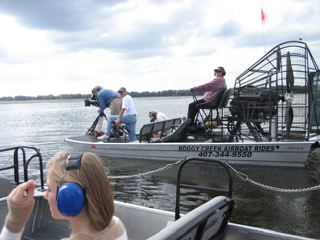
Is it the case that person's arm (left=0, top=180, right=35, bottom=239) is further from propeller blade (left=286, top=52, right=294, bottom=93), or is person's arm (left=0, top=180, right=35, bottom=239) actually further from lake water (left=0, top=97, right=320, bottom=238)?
propeller blade (left=286, top=52, right=294, bottom=93)

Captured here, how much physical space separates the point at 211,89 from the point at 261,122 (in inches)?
69.5

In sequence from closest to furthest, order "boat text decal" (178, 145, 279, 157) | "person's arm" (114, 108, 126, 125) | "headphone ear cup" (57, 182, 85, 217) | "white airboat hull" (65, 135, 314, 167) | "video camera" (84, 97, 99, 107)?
"headphone ear cup" (57, 182, 85, 217) → "white airboat hull" (65, 135, 314, 167) → "boat text decal" (178, 145, 279, 157) → "person's arm" (114, 108, 126, 125) → "video camera" (84, 97, 99, 107)

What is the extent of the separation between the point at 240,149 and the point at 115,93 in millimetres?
5882

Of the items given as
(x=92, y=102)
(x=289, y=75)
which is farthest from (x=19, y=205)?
(x=92, y=102)

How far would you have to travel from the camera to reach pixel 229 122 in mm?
12484

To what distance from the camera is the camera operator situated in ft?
48.6

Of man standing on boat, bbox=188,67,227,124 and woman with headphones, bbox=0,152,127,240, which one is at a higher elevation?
man standing on boat, bbox=188,67,227,124

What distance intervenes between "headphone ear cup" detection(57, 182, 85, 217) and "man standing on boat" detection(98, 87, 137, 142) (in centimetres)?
1177

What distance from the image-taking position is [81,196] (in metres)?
1.96

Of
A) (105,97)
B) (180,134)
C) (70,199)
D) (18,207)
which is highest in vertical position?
(105,97)

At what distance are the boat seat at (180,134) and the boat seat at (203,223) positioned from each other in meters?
8.57

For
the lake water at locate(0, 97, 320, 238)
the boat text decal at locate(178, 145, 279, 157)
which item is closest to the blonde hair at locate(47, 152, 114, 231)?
the lake water at locate(0, 97, 320, 238)

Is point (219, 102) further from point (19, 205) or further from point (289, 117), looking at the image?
point (19, 205)

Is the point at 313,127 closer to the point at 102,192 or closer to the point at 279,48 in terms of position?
the point at 279,48
